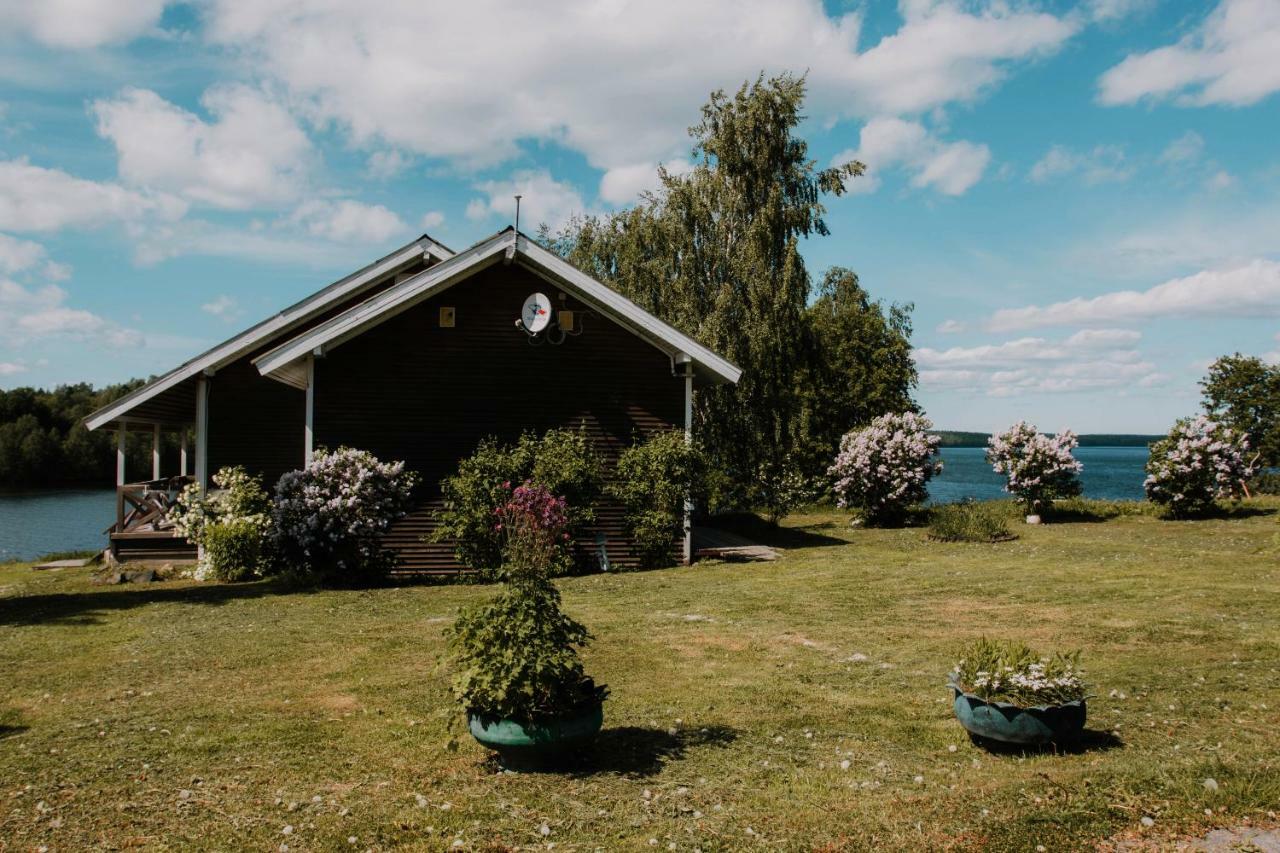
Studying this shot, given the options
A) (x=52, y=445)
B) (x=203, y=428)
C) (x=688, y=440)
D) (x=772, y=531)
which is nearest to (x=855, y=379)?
(x=772, y=531)

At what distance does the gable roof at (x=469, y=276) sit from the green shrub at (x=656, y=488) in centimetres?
186

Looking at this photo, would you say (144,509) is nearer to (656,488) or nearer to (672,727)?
(656,488)

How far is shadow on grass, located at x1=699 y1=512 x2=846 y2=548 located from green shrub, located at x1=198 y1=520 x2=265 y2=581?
11381mm

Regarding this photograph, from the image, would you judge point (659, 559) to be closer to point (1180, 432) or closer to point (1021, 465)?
point (1021, 465)

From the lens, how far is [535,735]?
6.34 meters

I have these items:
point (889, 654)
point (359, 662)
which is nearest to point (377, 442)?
point (359, 662)

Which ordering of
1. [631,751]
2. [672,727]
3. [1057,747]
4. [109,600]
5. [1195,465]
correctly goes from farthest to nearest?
1. [1195,465]
2. [109,600]
3. [672,727]
4. [631,751]
5. [1057,747]

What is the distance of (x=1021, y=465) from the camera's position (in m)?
25.3

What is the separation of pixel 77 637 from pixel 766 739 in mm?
9533

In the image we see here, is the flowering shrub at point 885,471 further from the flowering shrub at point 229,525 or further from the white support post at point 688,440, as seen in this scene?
the flowering shrub at point 229,525

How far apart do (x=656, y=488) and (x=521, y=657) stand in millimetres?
11612

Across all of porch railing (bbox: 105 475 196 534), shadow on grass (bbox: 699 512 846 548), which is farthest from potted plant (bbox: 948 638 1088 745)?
porch railing (bbox: 105 475 196 534)

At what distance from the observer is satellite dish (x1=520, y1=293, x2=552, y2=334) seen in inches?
695

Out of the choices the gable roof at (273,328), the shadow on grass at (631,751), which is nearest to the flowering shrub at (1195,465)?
the gable roof at (273,328)
